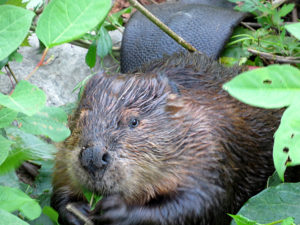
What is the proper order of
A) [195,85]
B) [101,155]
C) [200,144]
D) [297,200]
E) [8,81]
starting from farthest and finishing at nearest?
[8,81] < [195,85] < [200,144] < [297,200] < [101,155]

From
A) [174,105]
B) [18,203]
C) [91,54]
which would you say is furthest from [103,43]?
[18,203]

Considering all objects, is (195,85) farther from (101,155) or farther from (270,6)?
(270,6)

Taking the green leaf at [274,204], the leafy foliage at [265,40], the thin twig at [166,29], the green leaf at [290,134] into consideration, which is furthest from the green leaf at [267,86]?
the leafy foliage at [265,40]

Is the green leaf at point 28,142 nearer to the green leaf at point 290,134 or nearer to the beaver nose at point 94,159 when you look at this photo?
the beaver nose at point 94,159

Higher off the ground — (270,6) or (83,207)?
(270,6)

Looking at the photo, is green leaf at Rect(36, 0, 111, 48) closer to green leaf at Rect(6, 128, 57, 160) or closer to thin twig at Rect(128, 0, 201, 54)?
green leaf at Rect(6, 128, 57, 160)

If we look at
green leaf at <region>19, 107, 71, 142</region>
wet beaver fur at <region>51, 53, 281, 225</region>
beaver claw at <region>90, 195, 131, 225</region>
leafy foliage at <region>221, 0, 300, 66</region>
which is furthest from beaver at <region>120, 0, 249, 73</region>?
green leaf at <region>19, 107, 71, 142</region>

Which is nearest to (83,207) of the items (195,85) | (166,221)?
(166,221)

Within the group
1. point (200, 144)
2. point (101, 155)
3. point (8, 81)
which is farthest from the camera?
point (8, 81)
